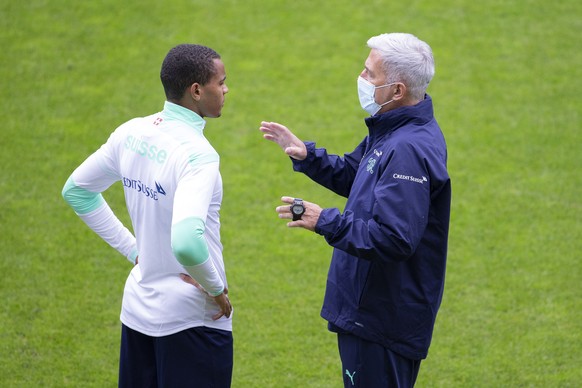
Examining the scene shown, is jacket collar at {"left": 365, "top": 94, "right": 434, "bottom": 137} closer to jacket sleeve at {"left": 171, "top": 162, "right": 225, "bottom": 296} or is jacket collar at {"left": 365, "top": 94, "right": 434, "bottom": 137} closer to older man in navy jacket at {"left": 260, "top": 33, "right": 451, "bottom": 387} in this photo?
older man in navy jacket at {"left": 260, "top": 33, "right": 451, "bottom": 387}

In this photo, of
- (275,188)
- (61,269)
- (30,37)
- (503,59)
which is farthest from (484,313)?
(30,37)

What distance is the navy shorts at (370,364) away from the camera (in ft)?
12.0

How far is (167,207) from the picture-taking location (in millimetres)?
3371

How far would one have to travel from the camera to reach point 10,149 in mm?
7531

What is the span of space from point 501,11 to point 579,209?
10.9 ft

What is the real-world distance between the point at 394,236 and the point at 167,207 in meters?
0.93

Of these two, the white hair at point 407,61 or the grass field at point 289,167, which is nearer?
the white hair at point 407,61

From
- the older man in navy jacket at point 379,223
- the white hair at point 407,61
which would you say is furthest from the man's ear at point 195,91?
the white hair at point 407,61

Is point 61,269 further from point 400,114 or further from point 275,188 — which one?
point 400,114

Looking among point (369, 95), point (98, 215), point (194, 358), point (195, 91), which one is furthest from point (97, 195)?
point (369, 95)

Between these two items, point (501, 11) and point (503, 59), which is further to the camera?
point (501, 11)

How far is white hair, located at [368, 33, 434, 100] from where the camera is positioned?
3.63 m

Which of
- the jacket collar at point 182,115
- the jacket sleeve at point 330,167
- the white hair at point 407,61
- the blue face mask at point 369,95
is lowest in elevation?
the jacket sleeve at point 330,167

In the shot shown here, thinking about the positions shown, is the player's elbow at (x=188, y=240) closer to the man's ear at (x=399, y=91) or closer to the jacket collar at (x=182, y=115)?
the jacket collar at (x=182, y=115)
